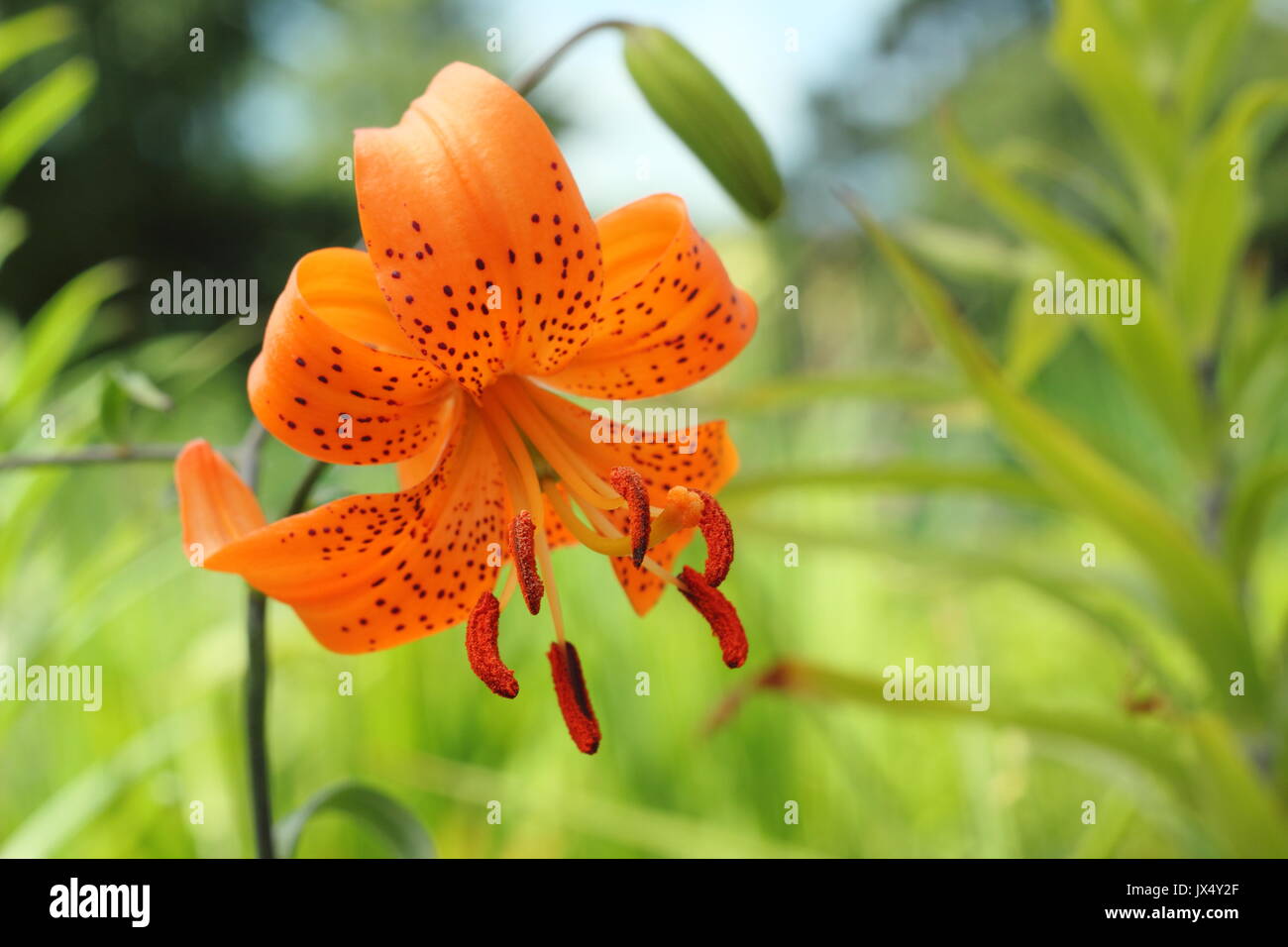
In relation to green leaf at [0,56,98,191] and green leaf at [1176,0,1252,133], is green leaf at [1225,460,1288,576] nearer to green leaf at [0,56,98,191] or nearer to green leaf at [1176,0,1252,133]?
green leaf at [1176,0,1252,133]

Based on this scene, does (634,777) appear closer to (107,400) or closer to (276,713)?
(276,713)

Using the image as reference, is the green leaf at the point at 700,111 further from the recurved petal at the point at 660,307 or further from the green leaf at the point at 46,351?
the green leaf at the point at 46,351

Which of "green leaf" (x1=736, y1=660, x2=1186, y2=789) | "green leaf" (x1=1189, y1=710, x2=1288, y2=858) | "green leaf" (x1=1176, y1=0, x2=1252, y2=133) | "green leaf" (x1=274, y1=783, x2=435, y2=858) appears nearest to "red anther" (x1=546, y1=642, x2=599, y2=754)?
"green leaf" (x1=274, y1=783, x2=435, y2=858)

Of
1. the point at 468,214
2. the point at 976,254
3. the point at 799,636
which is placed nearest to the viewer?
the point at 468,214

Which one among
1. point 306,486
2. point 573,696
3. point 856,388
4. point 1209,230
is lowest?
point 573,696

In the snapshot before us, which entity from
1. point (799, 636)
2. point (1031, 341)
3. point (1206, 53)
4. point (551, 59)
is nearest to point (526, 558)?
point (551, 59)

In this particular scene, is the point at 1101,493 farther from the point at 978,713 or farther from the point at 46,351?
the point at 46,351

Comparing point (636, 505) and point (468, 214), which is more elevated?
point (468, 214)

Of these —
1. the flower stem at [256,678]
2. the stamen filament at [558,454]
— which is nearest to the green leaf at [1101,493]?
the stamen filament at [558,454]
